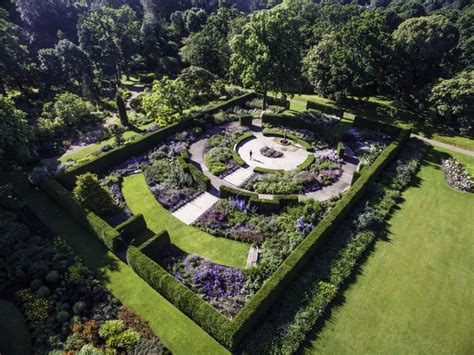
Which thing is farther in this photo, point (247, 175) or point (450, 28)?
point (450, 28)

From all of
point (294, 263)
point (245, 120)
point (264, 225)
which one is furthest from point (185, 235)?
point (245, 120)

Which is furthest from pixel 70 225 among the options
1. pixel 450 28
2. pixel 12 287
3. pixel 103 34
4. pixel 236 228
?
pixel 450 28

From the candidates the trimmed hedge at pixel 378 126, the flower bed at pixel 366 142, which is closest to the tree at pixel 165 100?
the flower bed at pixel 366 142

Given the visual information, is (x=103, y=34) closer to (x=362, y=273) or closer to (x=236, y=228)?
(x=236, y=228)

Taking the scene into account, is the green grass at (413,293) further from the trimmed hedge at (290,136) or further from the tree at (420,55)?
the tree at (420,55)

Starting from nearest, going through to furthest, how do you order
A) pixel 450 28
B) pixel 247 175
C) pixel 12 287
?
pixel 12 287, pixel 247 175, pixel 450 28

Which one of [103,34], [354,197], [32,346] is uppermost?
[103,34]

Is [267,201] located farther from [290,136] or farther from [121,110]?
[121,110]
